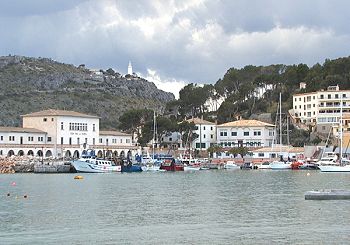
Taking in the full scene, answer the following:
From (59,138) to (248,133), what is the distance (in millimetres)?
40303

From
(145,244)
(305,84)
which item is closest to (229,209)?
(145,244)

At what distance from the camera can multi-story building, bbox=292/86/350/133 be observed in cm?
14700

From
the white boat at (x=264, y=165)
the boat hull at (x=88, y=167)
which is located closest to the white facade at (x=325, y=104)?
the white boat at (x=264, y=165)

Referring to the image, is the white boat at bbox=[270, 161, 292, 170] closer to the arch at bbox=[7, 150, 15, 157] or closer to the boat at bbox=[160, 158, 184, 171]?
the boat at bbox=[160, 158, 184, 171]

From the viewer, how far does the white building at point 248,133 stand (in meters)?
149

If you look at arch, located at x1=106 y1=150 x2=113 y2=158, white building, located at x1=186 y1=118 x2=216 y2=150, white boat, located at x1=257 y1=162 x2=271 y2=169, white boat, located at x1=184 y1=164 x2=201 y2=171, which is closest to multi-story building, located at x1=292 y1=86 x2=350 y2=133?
white building, located at x1=186 y1=118 x2=216 y2=150

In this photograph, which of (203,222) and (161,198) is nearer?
A: (203,222)

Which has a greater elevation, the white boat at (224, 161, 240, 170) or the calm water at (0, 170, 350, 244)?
the white boat at (224, 161, 240, 170)

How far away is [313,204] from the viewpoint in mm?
48906

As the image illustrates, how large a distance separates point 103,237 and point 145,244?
2904mm

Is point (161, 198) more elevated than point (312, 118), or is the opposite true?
point (312, 118)

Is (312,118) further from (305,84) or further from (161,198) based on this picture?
(161,198)

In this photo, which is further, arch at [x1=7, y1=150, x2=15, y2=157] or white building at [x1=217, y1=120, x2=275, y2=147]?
white building at [x1=217, y1=120, x2=275, y2=147]

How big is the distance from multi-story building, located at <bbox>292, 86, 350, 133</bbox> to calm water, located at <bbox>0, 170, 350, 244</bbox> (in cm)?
8641
